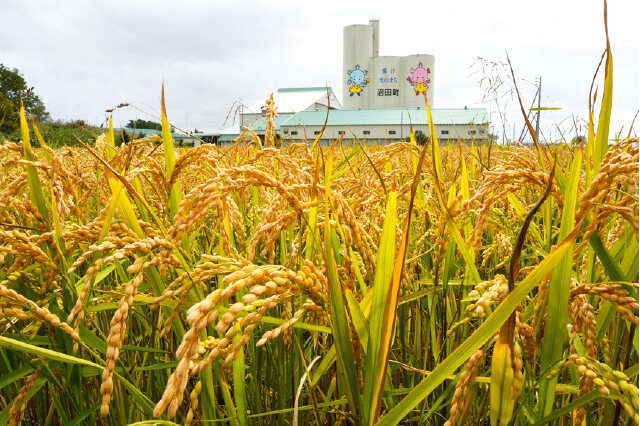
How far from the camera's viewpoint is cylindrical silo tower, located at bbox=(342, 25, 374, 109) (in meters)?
63.1

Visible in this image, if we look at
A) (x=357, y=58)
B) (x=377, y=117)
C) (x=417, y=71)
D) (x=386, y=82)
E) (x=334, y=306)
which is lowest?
(x=334, y=306)

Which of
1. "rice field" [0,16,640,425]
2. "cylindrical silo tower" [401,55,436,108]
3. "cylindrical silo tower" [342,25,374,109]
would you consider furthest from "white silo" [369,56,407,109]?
"rice field" [0,16,640,425]

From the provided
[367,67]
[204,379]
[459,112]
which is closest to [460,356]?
[204,379]

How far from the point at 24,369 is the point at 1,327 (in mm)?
355

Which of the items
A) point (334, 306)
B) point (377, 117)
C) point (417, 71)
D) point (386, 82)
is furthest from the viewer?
point (386, 82)

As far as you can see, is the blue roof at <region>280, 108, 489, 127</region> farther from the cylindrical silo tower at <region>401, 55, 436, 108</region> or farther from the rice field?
the rice field

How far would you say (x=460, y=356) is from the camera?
67 centimetres

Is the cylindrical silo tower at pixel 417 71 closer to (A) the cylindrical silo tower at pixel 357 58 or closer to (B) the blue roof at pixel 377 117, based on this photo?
(A) the cylindrical silo tower at pixel 357 58

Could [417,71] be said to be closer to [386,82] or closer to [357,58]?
[386,82]

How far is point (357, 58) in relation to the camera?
6338 centimetres

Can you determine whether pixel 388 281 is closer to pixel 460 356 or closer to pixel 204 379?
pixel 460 356

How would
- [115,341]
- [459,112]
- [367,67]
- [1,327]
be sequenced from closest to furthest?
1. [115,341]
2. [1,327]
3. [459,112]
4. [367,67]

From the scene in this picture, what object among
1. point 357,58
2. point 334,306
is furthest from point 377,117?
point 334,306

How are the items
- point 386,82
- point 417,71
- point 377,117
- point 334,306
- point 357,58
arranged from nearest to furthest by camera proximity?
point 334,306, point 377,117, point 357,58, point 417,71, point 386,82
